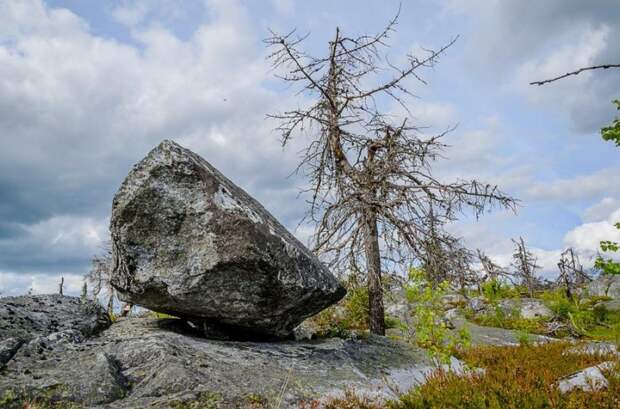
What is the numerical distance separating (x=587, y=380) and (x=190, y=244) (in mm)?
5582

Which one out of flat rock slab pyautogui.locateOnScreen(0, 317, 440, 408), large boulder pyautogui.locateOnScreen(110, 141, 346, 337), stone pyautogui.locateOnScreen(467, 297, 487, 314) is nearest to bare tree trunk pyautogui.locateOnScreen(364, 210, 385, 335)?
flat rock slab pyautogui.locateOnScreen(0, 317, 440, 408)

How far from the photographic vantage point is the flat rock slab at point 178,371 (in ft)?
16.2

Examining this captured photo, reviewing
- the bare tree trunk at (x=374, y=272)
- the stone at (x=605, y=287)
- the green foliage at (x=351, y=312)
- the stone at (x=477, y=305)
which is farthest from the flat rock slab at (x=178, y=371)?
the stone at (x=605, y=287)

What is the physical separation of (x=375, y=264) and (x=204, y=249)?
4.60m

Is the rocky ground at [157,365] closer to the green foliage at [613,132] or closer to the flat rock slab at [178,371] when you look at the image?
the flat rock slab at [178,371]

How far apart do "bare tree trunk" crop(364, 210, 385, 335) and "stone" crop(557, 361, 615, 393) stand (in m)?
4.03

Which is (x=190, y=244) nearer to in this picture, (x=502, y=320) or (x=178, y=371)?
(x=178, y=371)

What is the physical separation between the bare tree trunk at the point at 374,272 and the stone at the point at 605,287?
80.1 feet

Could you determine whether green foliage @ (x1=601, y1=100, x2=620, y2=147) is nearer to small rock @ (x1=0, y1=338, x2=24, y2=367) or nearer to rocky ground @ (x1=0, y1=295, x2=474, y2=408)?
rocky ground @ (x1=0, y1=295, x2=474, y2=408)

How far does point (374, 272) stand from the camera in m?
9.75

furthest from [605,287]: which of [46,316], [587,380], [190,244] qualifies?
[46,316]

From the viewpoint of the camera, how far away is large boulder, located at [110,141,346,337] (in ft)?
21.5

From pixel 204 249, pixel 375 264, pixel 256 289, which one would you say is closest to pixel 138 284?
pixel 204 249

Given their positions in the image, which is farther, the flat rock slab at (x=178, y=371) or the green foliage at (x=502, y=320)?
the green foliage at (x=502, y=320)
